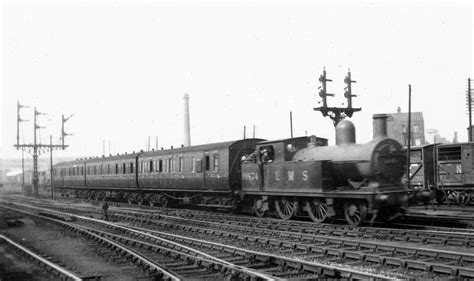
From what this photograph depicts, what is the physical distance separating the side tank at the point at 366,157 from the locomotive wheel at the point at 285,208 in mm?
1920

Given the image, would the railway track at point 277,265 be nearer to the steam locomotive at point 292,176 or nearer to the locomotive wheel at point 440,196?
the steam locomotive at point 292,176

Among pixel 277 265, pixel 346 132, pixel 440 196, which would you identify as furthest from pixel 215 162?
pixel 440 196

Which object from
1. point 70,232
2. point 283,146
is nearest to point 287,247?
point 283,146

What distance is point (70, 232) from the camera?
48.4 ft

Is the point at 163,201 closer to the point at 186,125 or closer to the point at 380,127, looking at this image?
the point at 380,127

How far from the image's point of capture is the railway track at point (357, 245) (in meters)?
8.16

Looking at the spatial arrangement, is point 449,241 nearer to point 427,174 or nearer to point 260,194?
point 260,194

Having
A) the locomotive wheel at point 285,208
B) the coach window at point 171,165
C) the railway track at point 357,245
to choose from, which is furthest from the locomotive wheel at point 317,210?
the coach window at point 171,165

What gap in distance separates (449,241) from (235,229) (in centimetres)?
606

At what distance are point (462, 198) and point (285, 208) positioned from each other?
10533 millimetres

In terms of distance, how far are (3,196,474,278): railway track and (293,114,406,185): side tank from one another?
5.67ft

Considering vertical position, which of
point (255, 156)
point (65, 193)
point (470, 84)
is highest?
point (470, 84)

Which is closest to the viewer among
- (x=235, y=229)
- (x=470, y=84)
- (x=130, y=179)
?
(x=235, y=229)

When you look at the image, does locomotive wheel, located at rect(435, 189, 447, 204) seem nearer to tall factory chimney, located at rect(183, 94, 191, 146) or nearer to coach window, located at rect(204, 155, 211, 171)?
coach window, located at rect(204, 155, 211, 171)
